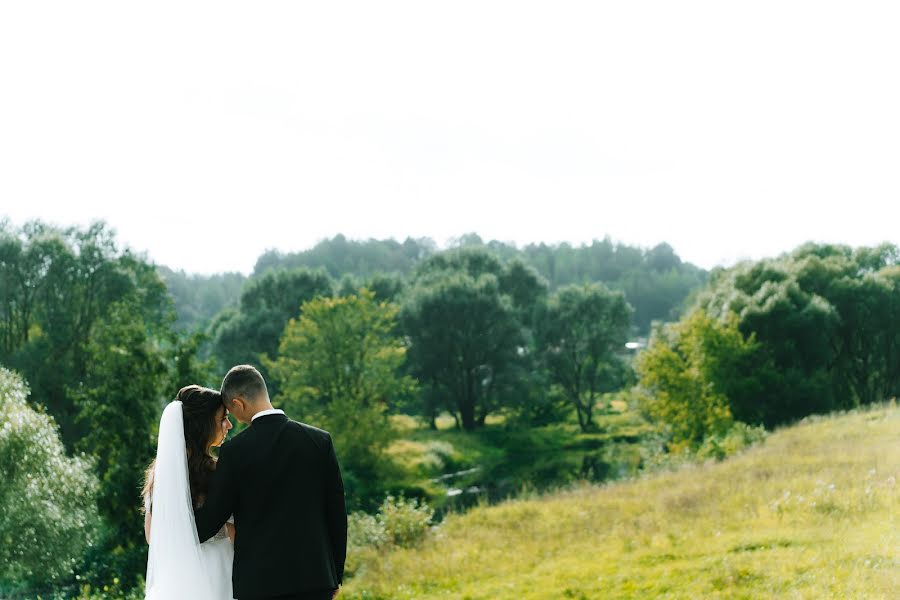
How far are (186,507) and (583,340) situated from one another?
5438 cm

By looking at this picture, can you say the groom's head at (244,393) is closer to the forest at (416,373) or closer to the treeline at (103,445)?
the forest at (416,373)

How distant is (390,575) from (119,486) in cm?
902

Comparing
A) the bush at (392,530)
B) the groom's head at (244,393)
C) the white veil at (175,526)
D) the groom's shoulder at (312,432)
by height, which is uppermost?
the groom's head at (244,393)

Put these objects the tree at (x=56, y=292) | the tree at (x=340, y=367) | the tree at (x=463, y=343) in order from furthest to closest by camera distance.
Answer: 1. the tree at (x=463, y=343)
2. the tree at (x=340, y=367)
3. the tree at (x=56, y=292)

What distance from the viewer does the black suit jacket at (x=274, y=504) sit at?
188 inches

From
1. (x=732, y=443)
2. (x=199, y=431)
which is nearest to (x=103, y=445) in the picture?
(x=199, y=431)

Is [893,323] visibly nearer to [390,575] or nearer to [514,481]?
[514,481]

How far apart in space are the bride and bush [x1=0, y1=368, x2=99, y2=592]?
1486 centimetres

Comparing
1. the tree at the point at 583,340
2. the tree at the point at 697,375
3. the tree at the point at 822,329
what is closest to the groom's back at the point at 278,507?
the tree at the point at 697,375

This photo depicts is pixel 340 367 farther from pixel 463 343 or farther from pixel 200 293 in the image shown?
pixel 200 293

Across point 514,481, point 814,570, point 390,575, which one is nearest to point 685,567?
point 814,570

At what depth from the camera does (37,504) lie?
18531 millimetres

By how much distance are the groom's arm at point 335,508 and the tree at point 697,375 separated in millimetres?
31683

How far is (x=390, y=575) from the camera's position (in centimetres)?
1552
